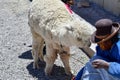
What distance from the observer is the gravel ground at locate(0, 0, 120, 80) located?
5.70m

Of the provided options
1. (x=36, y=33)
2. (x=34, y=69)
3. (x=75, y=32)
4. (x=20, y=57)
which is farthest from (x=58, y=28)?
(x=20, y=57)

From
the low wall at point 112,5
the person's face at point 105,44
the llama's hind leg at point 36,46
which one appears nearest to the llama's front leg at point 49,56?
the llama's hind leg at point 36,46

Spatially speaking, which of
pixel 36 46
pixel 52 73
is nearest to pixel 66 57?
pixel 52 73

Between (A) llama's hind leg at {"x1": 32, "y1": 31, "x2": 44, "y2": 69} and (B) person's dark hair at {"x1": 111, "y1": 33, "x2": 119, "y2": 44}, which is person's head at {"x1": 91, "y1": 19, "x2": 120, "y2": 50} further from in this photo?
(A) llama's hind leg at {"x1": 32, "y1": 31, "x2": 44, "y2": 69}

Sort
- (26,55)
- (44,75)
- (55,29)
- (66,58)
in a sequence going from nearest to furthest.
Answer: (55,29) < (66,58) < (44,75) < (26,55)

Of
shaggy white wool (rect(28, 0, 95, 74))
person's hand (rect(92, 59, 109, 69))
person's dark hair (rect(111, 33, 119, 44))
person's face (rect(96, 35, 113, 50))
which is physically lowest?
shaggy white wool (rect(28, 0, 95, 74))

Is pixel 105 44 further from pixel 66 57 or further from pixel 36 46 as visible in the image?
pixel 36 46

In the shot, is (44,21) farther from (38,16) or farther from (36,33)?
(36,33)

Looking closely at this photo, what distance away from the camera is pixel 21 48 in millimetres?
7055

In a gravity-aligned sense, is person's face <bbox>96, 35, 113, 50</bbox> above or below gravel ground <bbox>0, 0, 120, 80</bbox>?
above

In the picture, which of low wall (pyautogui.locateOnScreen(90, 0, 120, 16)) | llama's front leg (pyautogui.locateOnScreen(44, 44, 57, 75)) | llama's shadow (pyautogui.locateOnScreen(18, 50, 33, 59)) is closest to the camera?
llama's front leg (pyautogui.locateOnScreen(44, 44, 57, 75))

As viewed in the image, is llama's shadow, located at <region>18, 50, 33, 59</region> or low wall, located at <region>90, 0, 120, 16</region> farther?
low wall, located at <region>90, 0, 120, 16</region>

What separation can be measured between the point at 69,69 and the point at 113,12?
3924 mm

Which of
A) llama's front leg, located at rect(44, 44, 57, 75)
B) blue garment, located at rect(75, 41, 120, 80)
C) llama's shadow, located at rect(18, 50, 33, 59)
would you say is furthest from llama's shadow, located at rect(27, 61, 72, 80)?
blue garment, located at rect(75, 41, 120, 80)
